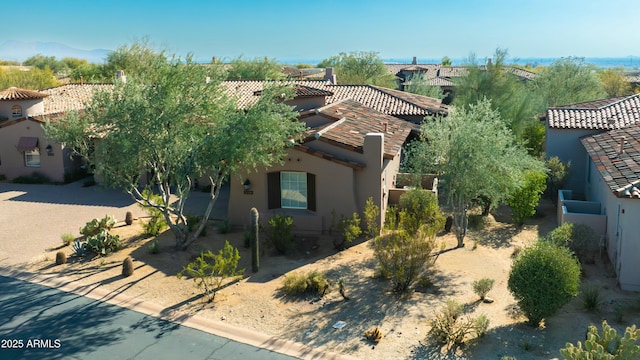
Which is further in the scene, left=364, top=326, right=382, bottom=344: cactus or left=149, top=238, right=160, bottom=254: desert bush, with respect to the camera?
left=149, top=238, right=160, bottom=254: desert bush

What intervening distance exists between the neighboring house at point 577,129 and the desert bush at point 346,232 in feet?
42.6

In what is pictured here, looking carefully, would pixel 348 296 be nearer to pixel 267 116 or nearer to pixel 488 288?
pixel 488 288

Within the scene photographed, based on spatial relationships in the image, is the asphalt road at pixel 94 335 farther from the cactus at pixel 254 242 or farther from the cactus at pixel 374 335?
the cactus at pixel 254 242

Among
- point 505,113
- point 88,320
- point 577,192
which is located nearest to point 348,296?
point 88,320

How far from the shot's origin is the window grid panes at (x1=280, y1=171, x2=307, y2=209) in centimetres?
2111

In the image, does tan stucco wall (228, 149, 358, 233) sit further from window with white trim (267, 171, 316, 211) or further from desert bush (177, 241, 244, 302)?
desert bush (177, 241, 244, 302)

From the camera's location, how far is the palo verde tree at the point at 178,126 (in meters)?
16.6

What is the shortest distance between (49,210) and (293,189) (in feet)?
41.2

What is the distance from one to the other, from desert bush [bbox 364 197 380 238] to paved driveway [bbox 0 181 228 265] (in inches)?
278

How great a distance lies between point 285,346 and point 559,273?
22.0 feet

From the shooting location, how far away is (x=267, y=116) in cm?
1722

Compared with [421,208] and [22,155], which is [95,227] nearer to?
[421,208]

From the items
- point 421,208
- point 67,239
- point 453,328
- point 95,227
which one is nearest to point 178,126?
point 95,227

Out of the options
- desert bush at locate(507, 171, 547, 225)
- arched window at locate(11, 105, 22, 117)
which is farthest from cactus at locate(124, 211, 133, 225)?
desert bush at locate(507, 171, 547, 225)
